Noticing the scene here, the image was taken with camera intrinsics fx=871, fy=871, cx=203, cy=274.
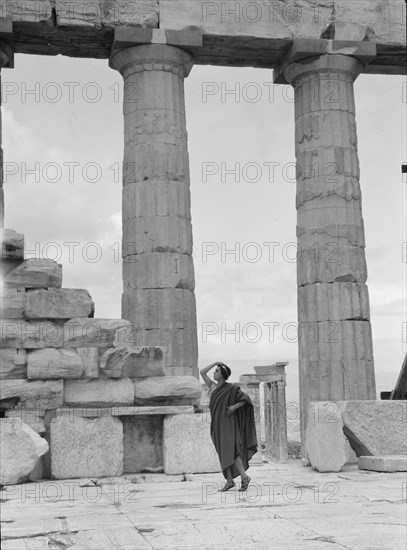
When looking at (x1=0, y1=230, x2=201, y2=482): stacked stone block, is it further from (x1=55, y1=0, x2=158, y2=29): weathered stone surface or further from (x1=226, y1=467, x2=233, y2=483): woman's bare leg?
(x1=55, y1=0, x2=158, y2=29): weathered stone surface

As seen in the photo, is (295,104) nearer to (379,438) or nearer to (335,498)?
(379,438)

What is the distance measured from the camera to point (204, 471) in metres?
11.0

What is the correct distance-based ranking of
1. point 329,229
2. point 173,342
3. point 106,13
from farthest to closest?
1. point 329,229
2. point 106,13
3. point 173,342

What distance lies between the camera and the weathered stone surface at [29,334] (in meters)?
10.5

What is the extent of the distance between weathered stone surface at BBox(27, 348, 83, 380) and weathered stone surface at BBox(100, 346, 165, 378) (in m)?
0.33

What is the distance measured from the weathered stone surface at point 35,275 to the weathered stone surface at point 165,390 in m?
1.66

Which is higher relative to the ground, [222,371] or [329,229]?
[329,229]

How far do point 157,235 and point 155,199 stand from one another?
80 centimetres

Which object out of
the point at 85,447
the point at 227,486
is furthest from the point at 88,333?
the point at 227,486

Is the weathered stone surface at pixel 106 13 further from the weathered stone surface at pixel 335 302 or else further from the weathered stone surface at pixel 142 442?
the weathered stone surface at pixel 142 442

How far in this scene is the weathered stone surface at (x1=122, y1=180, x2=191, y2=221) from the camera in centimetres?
1897

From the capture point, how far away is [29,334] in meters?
10.5

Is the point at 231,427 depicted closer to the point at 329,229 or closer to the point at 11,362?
the point at 11,362

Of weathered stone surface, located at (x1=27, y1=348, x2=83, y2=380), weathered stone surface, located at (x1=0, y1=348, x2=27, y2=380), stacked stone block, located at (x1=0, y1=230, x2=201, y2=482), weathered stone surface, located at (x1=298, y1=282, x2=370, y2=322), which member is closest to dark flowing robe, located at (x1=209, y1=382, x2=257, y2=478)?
stacked stone block, located at (x1=0, y1=230, x2=201, y2=482)
